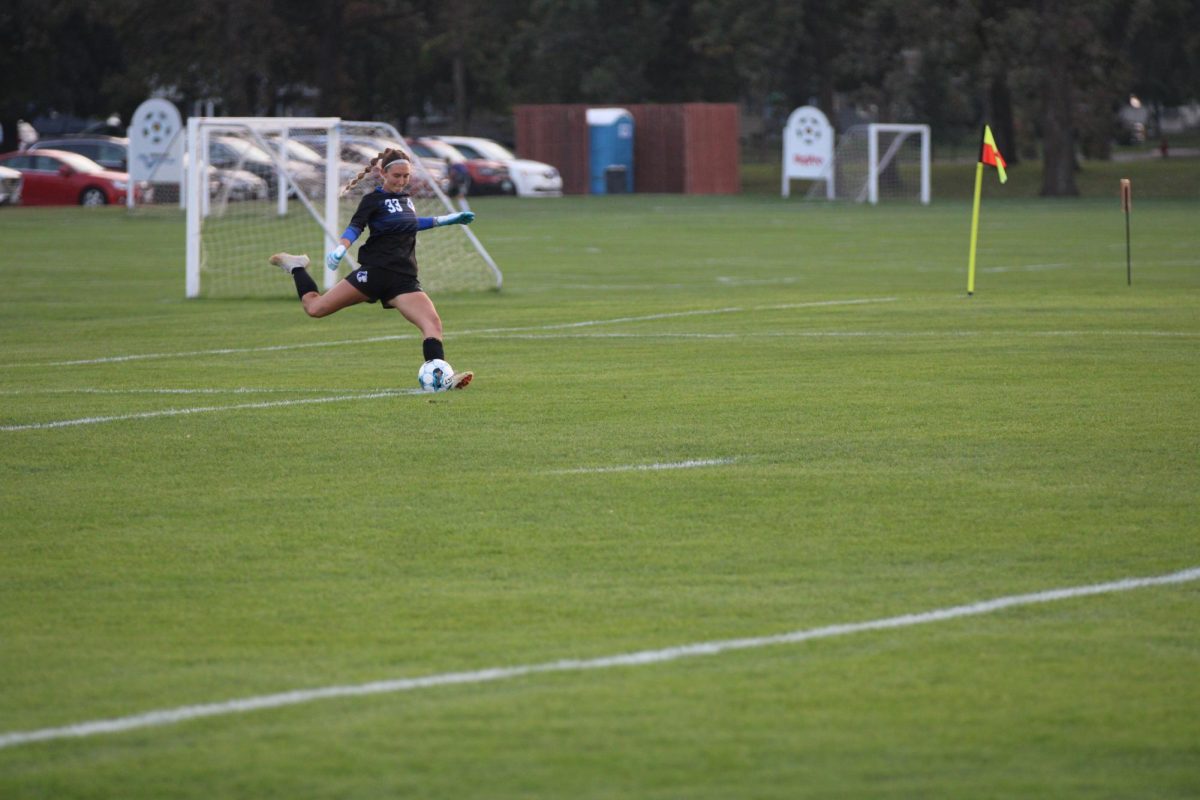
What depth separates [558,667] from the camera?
590 centimetres

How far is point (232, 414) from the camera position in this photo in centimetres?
1159

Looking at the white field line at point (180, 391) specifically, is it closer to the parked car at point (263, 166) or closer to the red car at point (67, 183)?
the parked car at point (263, 166)

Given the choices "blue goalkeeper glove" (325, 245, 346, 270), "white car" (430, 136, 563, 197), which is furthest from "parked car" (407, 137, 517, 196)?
"blue goalkeeper glove" (325, 245, 346, 270)

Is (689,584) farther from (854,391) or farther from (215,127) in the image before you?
(215,127)

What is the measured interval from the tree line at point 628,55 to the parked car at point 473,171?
8.19 m

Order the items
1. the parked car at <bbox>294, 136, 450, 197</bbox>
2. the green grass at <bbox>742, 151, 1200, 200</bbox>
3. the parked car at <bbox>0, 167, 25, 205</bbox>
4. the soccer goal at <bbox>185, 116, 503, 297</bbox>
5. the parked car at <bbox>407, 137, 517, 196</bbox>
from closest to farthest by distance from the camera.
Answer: the soccer goal at <bbox>185, 116, 503, 297</bbox>
the parked car at <bbox>294, 136, 450, 197</bbox>
the parked car at <bbox>0, 167, 25, 205</bbox>
the parked car at <bbox>407, 137, 517, 196</bbox>
the green grass at <bbox>742, 151, 1200, 200</bbox>

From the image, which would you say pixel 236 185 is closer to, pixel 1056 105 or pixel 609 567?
pixel 609 567

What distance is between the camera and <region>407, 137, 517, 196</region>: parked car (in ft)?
178

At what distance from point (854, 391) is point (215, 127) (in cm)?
1174

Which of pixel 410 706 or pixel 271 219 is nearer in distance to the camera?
pixel 410 706

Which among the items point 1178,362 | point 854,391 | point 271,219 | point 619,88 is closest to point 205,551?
point 854,391

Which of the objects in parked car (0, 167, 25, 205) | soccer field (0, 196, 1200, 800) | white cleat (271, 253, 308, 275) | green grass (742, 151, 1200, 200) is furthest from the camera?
green grass (742, 151, 1200, 200)

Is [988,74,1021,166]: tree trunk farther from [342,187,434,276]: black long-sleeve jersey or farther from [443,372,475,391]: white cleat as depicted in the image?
[443,372,475,391]: white cleat

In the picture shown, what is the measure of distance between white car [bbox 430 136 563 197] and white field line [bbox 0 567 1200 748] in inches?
1936
